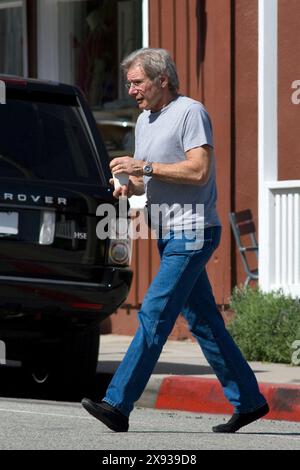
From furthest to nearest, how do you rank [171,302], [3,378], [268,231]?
[268,231] < [3,378] < [171,302]

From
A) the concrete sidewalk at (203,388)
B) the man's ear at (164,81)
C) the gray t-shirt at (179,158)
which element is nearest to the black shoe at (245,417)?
the gray t-shirt at (179,158)

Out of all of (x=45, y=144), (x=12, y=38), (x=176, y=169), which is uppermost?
(x=12, y=38)

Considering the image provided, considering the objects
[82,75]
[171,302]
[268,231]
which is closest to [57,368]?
[171,302]

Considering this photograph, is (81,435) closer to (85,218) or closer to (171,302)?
(171,302)

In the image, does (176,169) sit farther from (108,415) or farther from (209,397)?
(209,397)

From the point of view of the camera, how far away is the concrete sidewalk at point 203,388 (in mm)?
9320

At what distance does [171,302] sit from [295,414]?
188 centimetres

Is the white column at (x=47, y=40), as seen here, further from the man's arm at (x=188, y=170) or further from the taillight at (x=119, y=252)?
the man's arm at (x=188, y=170)

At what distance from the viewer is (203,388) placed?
976 centimetres

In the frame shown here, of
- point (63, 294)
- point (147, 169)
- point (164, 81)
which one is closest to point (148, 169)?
point (147, 169)

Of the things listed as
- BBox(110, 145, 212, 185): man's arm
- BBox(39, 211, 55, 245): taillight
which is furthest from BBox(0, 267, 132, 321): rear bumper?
BBox(110, 145, 212, 185): man's arm

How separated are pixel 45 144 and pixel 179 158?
2197mm

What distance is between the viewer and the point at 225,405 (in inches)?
376

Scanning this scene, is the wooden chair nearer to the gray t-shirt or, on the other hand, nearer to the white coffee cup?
the gray t-shirt
